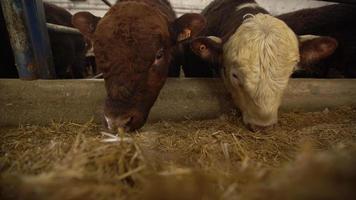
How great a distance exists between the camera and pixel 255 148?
2789mm

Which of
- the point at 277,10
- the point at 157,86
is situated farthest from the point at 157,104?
the point at 277,10

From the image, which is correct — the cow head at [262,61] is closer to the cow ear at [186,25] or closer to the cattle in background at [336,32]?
the cow ear at [186,25]

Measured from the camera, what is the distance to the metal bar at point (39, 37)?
3.20 m

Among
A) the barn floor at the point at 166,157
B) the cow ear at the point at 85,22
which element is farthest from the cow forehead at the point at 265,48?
the cow ear at the point at 85,22

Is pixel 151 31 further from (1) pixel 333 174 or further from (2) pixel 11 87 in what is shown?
(1) pixel 333 174

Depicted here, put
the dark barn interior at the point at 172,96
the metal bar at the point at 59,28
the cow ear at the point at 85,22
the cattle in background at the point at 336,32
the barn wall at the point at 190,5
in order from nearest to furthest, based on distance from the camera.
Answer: the dark barn interior at the point at 172,96 → the cow ear at the point at 85,22 → the metal bar at the point at 59,28 → the cattle in background at the point at 336,32 → the barn wall at the point at 190,5

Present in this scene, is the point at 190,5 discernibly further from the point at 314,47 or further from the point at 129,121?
the point at 129,121

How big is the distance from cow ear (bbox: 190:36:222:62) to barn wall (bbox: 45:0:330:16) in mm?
5728

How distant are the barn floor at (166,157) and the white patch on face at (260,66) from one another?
261 mm

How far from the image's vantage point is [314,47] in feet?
11.1

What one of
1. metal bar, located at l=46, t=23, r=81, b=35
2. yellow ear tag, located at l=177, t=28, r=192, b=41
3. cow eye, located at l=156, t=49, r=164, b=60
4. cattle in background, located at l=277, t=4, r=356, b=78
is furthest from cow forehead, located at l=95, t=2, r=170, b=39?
cattle in background, located at l=277, t=4, r=356, b=78

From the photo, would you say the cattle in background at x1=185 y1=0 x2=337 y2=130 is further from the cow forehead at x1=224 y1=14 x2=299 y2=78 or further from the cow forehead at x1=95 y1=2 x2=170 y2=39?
the cow forehead at x1=95 y1=2 x2=170 y2=39

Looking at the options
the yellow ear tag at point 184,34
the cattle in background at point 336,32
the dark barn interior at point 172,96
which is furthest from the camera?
the cattle in background at point 336,32

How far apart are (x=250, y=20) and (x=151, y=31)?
115 cm
